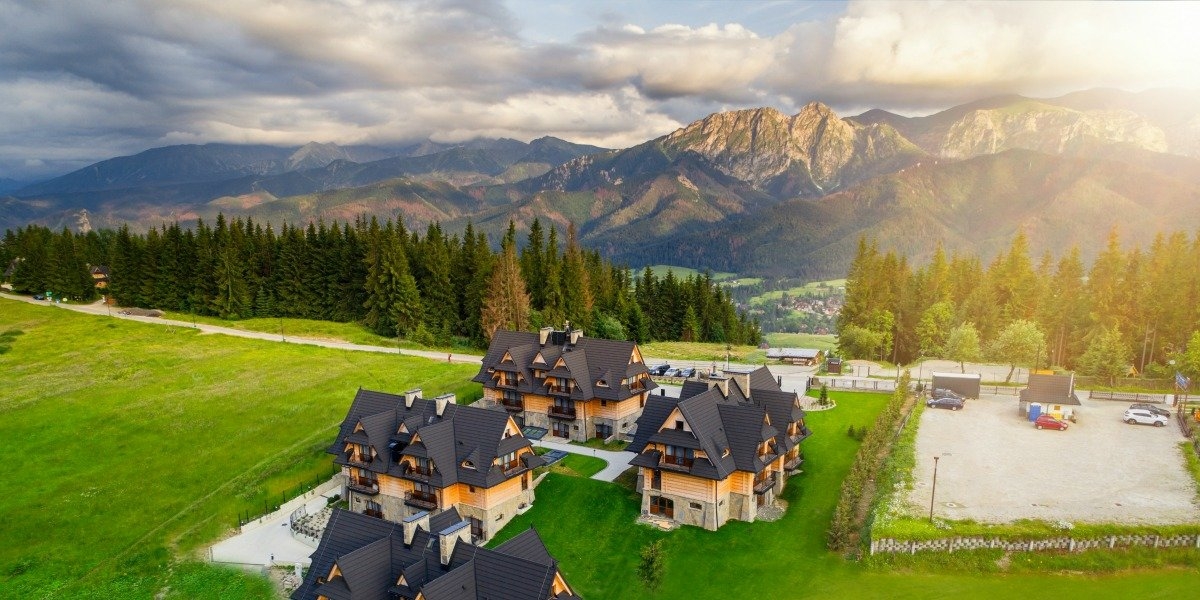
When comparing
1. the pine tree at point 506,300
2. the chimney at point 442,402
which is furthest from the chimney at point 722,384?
the pine tree at point 506,300

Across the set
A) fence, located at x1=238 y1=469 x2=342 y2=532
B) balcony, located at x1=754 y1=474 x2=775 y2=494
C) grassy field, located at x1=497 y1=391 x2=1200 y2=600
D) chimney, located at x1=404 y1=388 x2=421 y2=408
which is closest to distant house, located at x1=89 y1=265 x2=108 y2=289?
fence, located at x1=238 y1=469 x2=342 y2=532

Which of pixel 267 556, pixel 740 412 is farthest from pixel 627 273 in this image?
pixel 267 556

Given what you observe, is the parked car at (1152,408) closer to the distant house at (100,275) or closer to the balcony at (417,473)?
the balcony at (417,473)

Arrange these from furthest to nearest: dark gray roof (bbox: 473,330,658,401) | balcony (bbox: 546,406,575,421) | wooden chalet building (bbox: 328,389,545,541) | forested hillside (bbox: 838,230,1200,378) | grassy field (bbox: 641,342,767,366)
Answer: grassy field (bbox: 641,342,767,366)
forested hillside (bbox: 838,230,1200,378)
balcony (bbox: 546,406,575,421)
dark gray roof (bbox: 473,330,658,401)
wooden chalet building (bbox: 328,389,545,541)

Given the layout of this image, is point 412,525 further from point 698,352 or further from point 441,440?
point 698,352

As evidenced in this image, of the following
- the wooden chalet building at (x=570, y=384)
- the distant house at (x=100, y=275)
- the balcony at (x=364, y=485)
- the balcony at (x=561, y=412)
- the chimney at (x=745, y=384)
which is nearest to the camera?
the balcony at (x=364, y=485)

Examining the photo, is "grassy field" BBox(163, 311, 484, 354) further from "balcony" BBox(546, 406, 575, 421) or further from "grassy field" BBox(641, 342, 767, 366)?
"balcony" BBox(546, 406, 575, 421)

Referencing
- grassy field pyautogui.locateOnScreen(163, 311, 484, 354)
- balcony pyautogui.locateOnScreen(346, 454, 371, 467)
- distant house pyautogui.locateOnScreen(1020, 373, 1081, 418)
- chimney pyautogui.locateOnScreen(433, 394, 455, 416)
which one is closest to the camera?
balcony pyautogui.locateOnScreen(346, 454, 371, 467)
